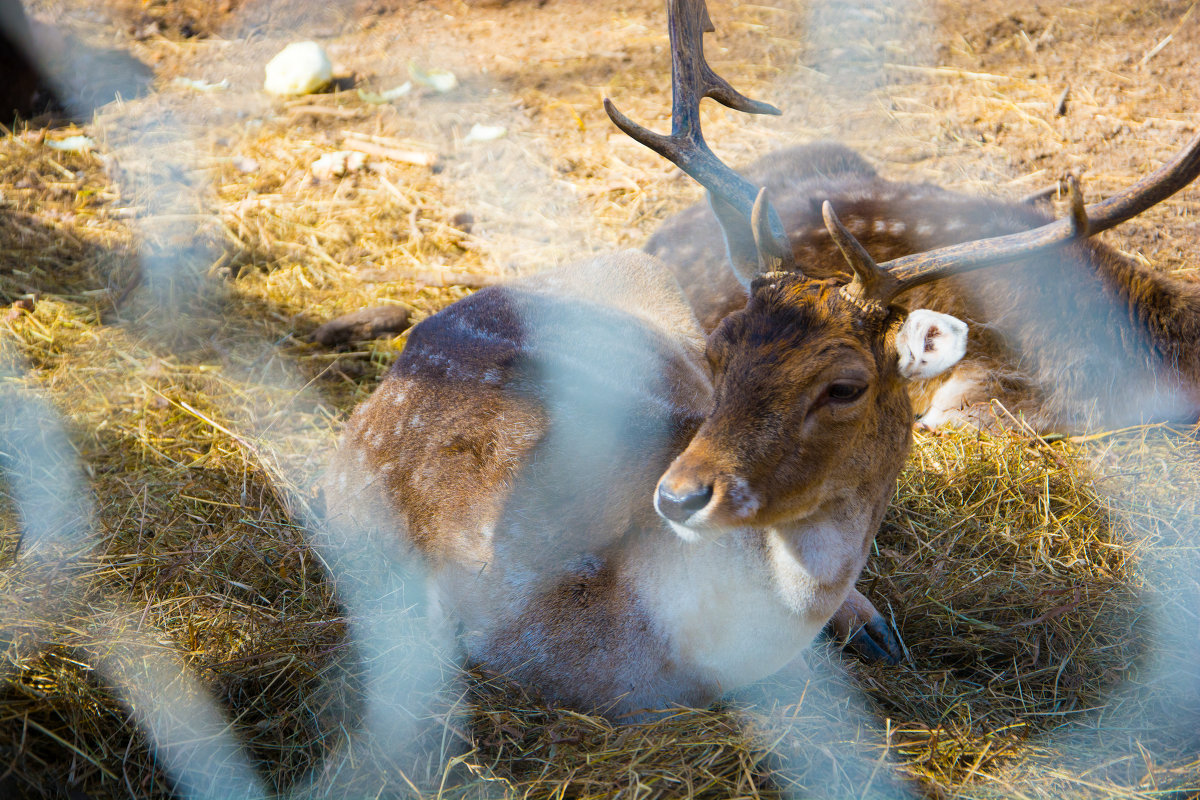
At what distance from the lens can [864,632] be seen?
10.1 ft

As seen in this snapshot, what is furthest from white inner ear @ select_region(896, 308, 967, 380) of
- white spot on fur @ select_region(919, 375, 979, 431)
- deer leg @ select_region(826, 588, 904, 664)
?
white spot on fur @ select_region(919, 375, 979, 431)

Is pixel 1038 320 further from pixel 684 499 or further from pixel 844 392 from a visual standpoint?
pixel 684 499

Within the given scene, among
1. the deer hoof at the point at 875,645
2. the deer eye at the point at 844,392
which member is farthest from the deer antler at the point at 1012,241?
the deer hoof at the point at 875,645

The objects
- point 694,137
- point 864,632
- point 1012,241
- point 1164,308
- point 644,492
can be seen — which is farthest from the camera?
point 1164,308

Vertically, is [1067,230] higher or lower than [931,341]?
higher

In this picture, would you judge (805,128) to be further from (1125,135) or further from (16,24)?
(16,24)

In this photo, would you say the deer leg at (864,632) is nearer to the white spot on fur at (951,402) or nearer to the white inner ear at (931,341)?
the white inner ear at (931,341)

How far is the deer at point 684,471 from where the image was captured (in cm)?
233

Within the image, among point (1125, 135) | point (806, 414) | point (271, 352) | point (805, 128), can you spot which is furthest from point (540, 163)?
point (806, 414)

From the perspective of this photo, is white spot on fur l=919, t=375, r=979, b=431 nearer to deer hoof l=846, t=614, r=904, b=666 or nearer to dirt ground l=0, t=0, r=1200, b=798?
dirt ground l=0, t=0, r=1200, b=798

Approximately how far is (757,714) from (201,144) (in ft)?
19.1

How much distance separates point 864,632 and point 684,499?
4.13ft

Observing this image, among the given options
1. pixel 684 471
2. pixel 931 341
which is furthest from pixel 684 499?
pixel 931 341

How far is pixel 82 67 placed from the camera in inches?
283
